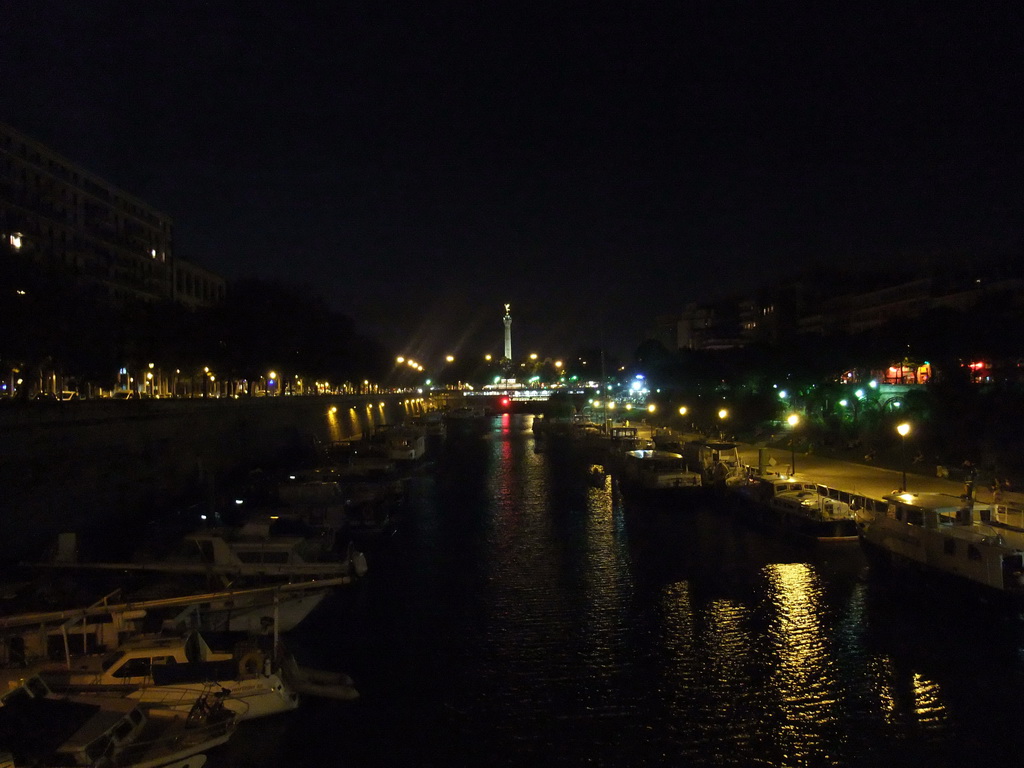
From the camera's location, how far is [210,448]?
128 feet

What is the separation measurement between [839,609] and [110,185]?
59.9 metres

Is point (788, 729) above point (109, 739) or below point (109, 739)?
below

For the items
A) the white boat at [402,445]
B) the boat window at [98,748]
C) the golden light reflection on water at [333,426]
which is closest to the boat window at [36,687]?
the boat window at [98,748]

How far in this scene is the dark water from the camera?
12453 millimetres

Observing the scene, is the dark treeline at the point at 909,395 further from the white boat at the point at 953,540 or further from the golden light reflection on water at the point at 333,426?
the golden light reflection on water at the point at 333,426

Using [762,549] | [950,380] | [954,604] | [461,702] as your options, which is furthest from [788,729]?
[950,380]

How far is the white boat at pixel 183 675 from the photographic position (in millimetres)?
12766

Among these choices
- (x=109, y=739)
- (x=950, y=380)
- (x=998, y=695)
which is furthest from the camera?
(x=950, y=380)

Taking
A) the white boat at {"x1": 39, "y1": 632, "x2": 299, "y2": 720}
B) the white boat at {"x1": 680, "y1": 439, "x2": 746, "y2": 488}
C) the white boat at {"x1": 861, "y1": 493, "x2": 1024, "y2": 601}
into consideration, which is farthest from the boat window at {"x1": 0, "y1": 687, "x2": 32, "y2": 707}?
the white boat at {"x1": 680, "y1": 439, "x2": 746, "y2": 488}

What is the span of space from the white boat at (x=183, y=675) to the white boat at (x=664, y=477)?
904 inches

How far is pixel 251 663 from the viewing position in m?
13.3

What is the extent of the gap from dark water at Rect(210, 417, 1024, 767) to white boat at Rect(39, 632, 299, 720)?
478 millimetres

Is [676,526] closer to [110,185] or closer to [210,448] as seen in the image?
[210,448]

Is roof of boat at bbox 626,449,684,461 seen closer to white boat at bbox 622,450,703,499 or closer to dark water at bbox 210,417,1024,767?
white boat at bbox 622,450,703,499
